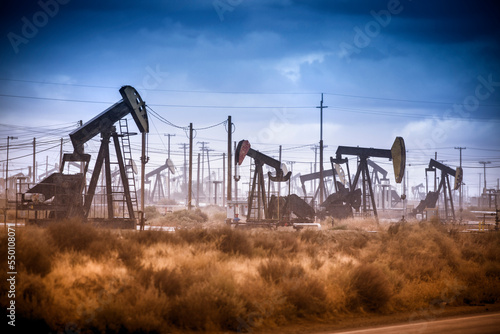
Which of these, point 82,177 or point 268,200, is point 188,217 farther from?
point 82,177

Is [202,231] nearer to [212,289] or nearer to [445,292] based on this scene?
[212,289]

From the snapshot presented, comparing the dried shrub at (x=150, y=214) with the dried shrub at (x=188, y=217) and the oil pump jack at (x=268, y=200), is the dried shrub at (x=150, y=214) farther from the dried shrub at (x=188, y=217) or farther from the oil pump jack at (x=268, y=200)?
the oil pump jack at (x=268, y=200)

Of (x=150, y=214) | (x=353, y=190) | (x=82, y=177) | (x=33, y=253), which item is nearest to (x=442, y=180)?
(x=353, y=190)

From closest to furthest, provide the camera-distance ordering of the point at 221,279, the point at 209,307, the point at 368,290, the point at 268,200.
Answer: the point at 209,307, the point at 221,279, the point at 368,290, the point at 268,200

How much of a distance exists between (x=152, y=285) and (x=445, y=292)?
6.94 meters

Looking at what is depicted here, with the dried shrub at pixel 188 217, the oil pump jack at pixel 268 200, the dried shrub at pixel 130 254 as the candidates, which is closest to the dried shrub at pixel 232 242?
the dried shrub at pixel 130 254

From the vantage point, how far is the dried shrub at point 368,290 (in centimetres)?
996

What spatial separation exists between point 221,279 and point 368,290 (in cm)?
342

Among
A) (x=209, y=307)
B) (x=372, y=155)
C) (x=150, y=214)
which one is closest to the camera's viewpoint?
(x=209, y=307)

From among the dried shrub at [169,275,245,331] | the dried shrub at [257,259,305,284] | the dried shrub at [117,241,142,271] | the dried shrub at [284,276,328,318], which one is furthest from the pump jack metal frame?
the dried shrub at [169,275,245,331]

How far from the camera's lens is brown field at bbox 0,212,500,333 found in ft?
24.5

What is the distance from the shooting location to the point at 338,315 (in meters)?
9.45

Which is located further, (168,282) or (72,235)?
(72,235)

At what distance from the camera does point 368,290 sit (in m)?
10.1
